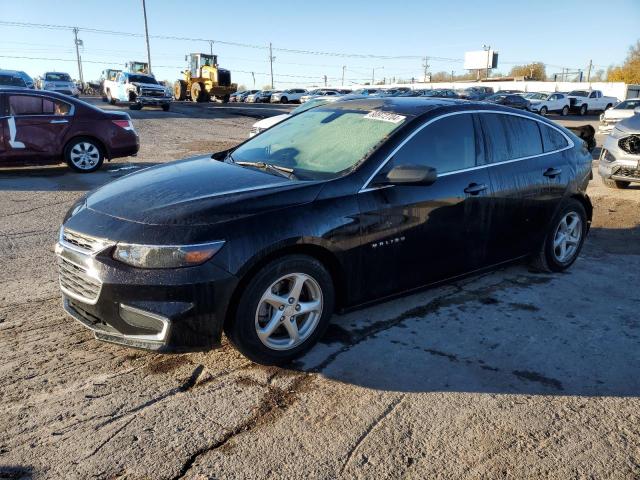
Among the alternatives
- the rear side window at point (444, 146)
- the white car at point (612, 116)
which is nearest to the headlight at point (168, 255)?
the rear side window at point (444, 146)

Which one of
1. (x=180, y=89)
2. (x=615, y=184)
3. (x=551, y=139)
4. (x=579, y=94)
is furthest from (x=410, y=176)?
(x=579, y=94)

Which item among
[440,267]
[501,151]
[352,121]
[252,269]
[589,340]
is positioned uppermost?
[352,121]

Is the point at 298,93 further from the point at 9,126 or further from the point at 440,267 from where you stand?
the point at 440,267

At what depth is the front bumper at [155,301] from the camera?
2924 millimetres

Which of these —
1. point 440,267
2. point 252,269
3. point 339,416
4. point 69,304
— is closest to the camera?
point 339,416

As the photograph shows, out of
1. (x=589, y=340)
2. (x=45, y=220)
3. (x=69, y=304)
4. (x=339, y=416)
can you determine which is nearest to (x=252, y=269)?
(x=339, y=416)

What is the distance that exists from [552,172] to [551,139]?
0.41 m

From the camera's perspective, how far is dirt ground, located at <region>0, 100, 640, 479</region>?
253 cm

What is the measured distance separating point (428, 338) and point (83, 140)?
8762mm

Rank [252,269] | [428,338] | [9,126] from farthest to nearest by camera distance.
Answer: [9,126] < [428,338] < [252,269]

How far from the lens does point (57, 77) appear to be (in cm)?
3922

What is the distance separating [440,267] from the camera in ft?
13.4

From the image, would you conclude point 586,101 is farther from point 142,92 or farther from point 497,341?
point 497,341

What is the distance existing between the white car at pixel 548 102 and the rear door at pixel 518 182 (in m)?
35.8
